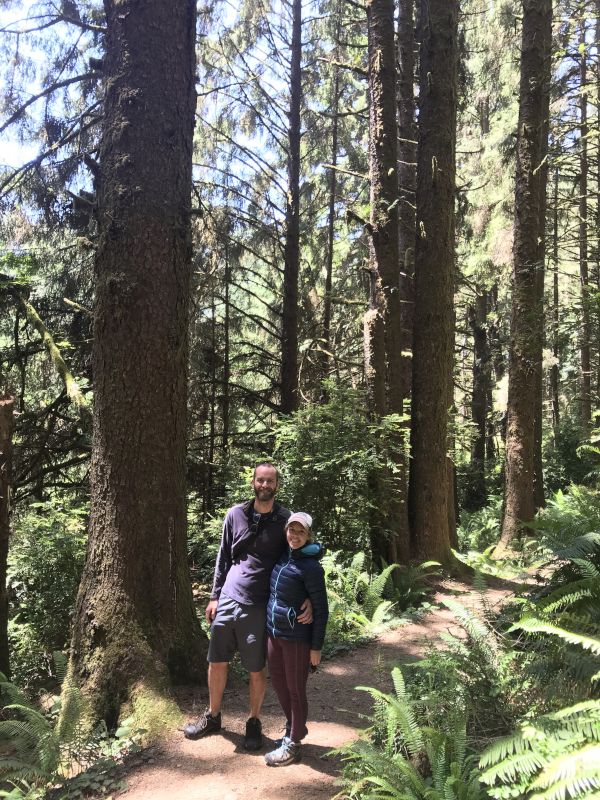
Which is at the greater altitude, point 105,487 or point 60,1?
point 60,1

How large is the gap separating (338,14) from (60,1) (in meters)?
7.76

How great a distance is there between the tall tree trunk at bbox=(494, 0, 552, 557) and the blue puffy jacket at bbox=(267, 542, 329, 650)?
25.5 feet

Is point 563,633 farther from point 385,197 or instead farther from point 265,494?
point 385,197

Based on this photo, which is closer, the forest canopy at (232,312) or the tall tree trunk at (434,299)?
the forest canopy at (232,312)

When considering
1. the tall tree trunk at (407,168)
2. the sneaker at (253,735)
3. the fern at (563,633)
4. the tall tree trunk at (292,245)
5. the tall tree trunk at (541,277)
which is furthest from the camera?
the tall tree trunk at (292,245)

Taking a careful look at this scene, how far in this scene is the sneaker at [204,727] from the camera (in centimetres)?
388

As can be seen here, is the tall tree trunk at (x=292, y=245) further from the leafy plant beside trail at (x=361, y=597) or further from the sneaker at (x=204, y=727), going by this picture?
the sneaker at (x=204, y=727)

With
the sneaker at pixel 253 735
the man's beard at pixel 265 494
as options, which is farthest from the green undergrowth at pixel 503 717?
the man's beard at pixel 265 494

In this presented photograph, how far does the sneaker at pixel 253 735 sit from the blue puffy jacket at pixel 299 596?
2.25 feet

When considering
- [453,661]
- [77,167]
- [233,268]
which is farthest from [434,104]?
[453,661]

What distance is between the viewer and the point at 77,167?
815 centimetres

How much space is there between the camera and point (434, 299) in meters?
8.43

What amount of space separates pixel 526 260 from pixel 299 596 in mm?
8796

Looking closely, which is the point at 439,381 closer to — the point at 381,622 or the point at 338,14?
the point at 381,622
